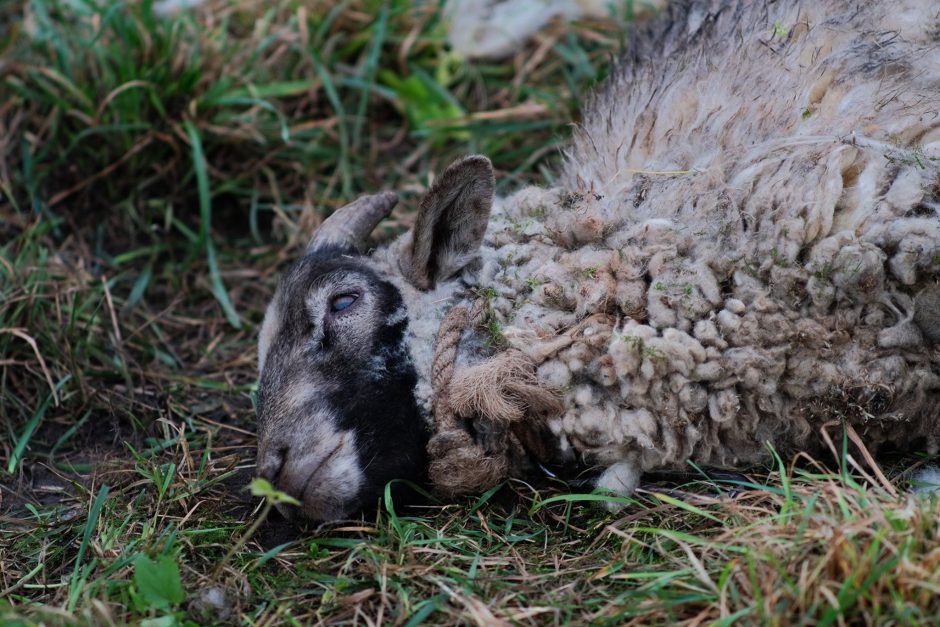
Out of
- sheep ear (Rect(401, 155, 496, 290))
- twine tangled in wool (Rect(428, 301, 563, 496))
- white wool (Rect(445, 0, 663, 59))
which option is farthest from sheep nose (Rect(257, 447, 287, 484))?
white wool (Rect(445, 0, 663, 59))

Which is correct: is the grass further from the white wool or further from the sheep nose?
the sheep nose

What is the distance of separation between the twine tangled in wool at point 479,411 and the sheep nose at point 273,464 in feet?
1.48

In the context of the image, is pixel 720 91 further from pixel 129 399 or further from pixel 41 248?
pixel 41 248

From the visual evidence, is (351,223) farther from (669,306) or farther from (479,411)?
(669,306)

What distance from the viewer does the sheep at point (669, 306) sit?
110 inches

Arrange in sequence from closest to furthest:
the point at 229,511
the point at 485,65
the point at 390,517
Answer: the point at 390,517, the point at 229,511, the point at 485,65

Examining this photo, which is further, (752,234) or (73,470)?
(73,470)

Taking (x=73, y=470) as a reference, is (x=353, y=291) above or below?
above

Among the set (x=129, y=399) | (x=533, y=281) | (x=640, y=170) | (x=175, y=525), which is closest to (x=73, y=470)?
(x=129, y=399)

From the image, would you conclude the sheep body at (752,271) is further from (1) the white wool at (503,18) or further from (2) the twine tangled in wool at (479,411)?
(1) the white wool at (503,18)

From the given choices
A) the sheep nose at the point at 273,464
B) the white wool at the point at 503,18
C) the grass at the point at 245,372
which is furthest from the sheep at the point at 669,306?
the white wool at the point at 503,18

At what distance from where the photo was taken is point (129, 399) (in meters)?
3.86

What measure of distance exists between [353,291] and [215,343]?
1.41 metres

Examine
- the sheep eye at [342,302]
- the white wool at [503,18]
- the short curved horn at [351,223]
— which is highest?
the white wool at [503,18]
